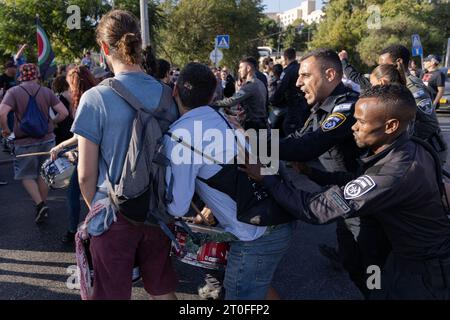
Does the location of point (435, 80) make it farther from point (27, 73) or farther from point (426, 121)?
point (27, 73)

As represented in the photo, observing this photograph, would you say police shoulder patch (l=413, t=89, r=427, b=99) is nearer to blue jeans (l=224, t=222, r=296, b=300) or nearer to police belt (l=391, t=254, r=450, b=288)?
police belt (l=391, t=254, r=450, b=288)

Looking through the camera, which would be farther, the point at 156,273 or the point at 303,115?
the point at 303,115

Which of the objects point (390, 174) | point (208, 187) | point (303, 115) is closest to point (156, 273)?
point (208, 187)

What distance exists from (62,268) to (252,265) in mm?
2316

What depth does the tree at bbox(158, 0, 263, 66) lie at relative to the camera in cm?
3021

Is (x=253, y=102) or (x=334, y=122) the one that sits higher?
(x=334, y=122)

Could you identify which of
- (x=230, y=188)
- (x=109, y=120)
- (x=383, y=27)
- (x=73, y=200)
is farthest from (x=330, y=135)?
(x=383, y=27)

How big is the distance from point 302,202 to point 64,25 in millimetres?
13314

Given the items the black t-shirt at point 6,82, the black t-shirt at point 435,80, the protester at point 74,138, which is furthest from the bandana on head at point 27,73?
the black t-shirt at point 435,80

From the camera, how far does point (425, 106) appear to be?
11.9 ft

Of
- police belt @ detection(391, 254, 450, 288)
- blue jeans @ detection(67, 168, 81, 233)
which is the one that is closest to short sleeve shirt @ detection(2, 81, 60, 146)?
blue jeans @ detection(67, 168, 81, 233)

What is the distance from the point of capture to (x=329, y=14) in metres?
41.4
